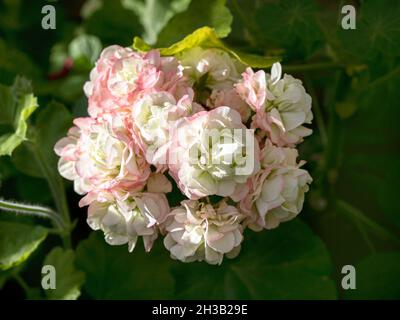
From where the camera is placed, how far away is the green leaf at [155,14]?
44.4 inches

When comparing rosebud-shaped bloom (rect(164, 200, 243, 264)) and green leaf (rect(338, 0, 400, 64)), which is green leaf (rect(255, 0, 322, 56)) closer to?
green leaf (rect(338, 0, 400, 64))

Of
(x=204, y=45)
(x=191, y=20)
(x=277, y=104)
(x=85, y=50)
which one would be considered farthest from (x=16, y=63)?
(x=277, y=104)

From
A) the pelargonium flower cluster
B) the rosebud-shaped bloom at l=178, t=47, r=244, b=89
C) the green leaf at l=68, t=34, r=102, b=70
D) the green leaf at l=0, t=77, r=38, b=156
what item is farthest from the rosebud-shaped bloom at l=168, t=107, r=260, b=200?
the green leaf at l=68, t=34, r=102, b=70

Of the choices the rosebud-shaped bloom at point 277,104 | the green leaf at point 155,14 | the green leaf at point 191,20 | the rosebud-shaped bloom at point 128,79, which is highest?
the green leaf at point 155,14

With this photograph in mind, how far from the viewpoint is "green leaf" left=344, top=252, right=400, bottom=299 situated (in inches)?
40.3

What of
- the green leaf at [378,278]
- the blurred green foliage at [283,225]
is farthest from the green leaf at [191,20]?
the green leaf at [378,278]

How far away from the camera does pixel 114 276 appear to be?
3.32ft

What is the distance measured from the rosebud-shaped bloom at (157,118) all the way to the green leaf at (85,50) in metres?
0.45

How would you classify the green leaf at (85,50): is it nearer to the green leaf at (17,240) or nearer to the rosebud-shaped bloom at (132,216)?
the green leaf at (17,240)

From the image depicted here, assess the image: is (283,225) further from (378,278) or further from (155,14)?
(155,14)

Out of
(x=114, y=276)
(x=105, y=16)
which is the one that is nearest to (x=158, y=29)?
(x=105, y=16)

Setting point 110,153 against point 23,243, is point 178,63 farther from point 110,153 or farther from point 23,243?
point 23,243

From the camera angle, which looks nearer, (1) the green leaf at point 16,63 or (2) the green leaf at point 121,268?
(2) the green leaf at point 121,268

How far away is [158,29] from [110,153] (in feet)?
1.47
